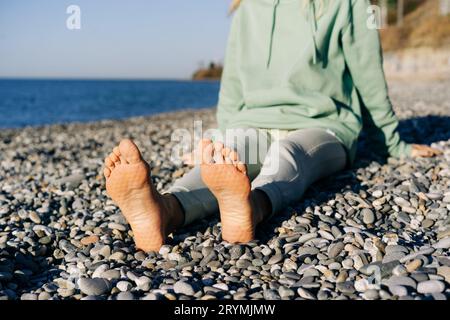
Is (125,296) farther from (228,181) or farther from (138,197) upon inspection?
(228,181)

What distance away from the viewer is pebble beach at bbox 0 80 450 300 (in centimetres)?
187

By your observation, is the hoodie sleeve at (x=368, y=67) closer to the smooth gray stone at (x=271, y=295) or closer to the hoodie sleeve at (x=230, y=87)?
the hoodie sleeve at (x=230, y=87)

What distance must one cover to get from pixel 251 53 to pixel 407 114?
14.6 ft

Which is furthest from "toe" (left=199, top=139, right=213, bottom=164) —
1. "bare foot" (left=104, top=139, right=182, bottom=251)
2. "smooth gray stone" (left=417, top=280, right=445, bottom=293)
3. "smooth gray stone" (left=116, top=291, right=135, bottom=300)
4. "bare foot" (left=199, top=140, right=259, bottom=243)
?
"smooth gray stone" (left=417, top=280, right=445, bottom=293)

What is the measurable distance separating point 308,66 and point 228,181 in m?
1.51

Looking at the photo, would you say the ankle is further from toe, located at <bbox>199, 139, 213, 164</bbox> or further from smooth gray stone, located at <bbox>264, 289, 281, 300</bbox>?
smooth gray stone, located at <bbox>264, 289, 281, 300</bbox>

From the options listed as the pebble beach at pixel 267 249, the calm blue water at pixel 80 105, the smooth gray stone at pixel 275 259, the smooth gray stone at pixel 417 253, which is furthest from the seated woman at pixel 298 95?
the calm blue water at pixel 80 105

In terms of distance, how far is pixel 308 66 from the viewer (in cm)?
328

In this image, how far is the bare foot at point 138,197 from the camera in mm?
2049

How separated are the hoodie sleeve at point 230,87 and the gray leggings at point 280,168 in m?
0.52

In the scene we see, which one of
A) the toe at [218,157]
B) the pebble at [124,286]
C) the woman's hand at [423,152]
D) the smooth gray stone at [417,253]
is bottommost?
the pebble at [124,286]

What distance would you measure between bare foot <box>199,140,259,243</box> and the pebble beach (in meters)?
0.17

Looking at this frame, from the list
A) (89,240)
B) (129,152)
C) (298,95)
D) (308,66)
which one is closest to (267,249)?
(129,152)

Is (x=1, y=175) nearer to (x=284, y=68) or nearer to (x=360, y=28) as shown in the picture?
(x=284, y=68)
